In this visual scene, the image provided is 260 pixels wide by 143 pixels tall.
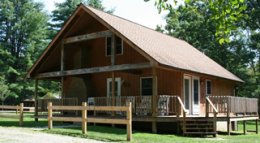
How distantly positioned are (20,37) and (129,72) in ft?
118

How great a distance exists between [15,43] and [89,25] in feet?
108

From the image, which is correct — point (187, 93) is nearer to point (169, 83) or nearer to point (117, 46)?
point (169, 83)

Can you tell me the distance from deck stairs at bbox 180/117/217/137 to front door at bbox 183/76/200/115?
11.3 ft

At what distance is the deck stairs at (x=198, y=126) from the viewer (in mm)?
18719

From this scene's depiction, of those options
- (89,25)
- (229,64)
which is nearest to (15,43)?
(229,64)

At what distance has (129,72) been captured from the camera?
73.5 feet

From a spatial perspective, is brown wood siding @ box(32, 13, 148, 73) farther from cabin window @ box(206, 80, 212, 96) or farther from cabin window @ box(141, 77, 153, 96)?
cabin window @ box(206, 80, 212, 96)

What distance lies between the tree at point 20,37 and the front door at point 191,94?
109 ft

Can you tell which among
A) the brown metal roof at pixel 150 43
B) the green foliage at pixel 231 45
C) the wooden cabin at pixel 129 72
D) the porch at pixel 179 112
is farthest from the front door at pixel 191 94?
the green foliage at pixel 231 45

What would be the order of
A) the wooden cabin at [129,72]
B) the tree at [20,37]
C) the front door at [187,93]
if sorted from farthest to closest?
the tree at [20,37], the front door at [187,93], the wooden cabin at [129,72]

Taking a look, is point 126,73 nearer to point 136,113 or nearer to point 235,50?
point 136,113

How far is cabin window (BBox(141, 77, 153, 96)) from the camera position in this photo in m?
22.5

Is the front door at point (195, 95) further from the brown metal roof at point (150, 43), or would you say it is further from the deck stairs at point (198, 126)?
the deck stairs at point (198, 126)

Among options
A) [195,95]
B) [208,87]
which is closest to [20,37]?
[208,87]
